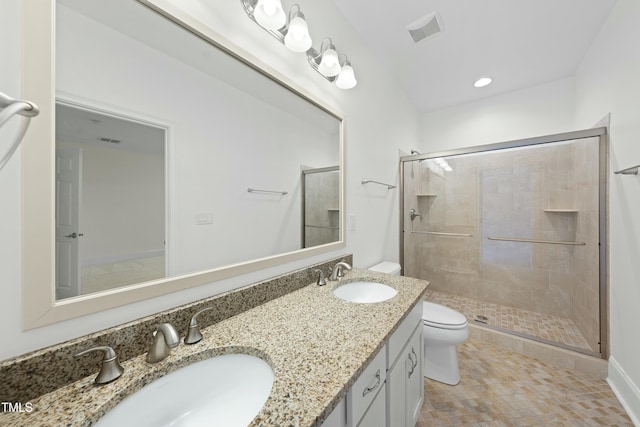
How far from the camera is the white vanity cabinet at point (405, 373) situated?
0.90 meters

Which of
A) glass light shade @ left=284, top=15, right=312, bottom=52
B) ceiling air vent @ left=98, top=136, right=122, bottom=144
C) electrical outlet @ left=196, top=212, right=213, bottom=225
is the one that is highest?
glass light shade @ left=284, top=15, right=312, bottom=52

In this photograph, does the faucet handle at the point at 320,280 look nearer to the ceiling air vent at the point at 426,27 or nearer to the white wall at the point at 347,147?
the white wall at the point at 347,147

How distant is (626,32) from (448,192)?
1.52 m

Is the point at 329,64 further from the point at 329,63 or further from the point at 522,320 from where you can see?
the point at 522,320

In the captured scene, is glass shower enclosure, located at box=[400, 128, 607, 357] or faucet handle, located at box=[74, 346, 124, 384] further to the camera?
glass shower enclosure, located at box=[400, 128, 607, 357]

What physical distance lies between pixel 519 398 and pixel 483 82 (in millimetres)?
2684

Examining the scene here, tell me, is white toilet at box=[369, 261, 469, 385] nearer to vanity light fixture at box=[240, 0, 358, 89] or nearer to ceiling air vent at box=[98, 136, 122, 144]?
vanity light fixture at box=[240, 0, 358, 89]

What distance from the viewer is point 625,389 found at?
4.56 ft

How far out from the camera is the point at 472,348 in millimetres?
1986

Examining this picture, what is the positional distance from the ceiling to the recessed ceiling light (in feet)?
0.17

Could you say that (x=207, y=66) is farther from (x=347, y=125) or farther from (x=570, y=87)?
(x=570, y=87)

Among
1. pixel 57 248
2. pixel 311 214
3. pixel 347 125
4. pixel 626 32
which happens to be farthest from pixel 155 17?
pixel 626 32

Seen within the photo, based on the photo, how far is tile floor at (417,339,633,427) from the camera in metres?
1.30

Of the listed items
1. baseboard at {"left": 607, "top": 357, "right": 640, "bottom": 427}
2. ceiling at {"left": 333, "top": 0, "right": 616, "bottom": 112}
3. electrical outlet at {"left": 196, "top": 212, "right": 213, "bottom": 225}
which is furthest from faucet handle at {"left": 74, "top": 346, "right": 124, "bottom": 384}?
baseboard at {"left": 607, "top": 357, "right": 640, "bottom": 427}
